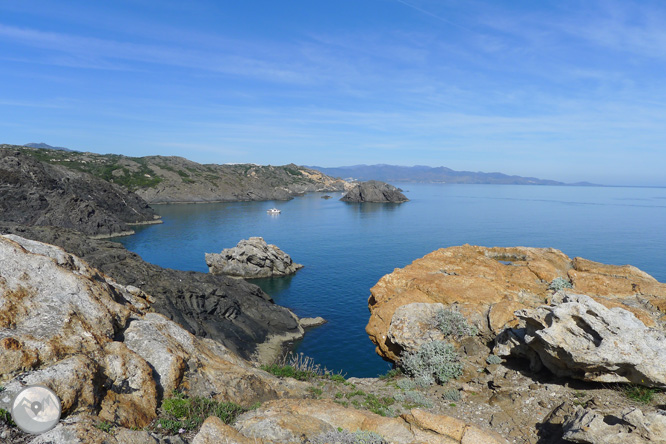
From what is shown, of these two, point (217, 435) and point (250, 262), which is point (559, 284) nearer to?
point (217, 435)

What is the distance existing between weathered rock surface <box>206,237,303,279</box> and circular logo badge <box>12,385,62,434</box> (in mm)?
59785

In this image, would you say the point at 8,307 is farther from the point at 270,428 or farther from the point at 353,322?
the point at 353,322

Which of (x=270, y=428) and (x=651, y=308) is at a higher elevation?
(x=651, y=308)

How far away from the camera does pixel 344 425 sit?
11297 millimetres

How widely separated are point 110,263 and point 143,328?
36.9 meters

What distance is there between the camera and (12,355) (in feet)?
30.8

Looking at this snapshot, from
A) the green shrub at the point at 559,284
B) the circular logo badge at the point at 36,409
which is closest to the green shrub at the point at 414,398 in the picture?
the green shrub at the point at 559,284

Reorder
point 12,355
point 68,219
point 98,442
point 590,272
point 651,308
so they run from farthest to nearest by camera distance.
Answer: point 68,219 < point 590,272 < point 651,308 < point 12,355 < point 98,442

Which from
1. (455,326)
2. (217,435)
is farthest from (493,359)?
(217,435)

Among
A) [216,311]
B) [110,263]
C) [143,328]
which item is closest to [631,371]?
[143,328]

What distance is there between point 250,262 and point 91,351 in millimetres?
58321

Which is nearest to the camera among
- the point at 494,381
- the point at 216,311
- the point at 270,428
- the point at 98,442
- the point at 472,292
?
the point at 98,442

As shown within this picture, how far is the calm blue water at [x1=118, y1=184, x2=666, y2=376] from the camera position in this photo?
44.9m

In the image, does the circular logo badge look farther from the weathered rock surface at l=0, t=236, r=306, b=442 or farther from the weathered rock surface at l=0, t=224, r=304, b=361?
the weathered rock surface at l=0, t=224, r=304, b=361
